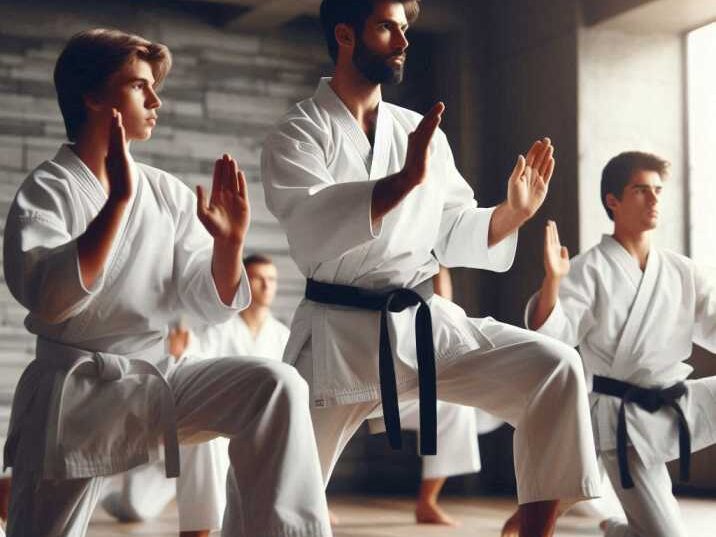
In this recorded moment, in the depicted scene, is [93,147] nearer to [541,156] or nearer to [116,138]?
[116,138]

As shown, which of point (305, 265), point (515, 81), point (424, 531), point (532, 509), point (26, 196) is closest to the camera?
point (26, 196)

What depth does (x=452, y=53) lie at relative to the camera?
625 cm

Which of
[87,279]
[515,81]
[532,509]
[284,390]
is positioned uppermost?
[515,81]

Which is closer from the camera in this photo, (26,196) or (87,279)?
(87,279)

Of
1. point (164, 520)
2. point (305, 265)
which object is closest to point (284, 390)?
point (305, 265)

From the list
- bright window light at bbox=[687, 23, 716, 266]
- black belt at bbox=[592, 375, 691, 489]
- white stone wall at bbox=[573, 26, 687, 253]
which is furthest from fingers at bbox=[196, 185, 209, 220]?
bright window light at bbox=[687, 23, 716, 266]

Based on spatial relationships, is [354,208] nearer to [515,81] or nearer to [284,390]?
[284,390]

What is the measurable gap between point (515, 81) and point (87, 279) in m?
4.15

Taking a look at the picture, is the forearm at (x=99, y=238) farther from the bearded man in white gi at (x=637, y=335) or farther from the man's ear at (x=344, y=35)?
the bearded man in white gi at (x=637, y=335)

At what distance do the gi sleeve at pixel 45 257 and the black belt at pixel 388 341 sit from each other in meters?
0.67

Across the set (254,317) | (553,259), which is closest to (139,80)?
(553,259)

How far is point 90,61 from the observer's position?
8.50 feet

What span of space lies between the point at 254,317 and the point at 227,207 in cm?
298

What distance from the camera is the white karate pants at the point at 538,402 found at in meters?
2.54
